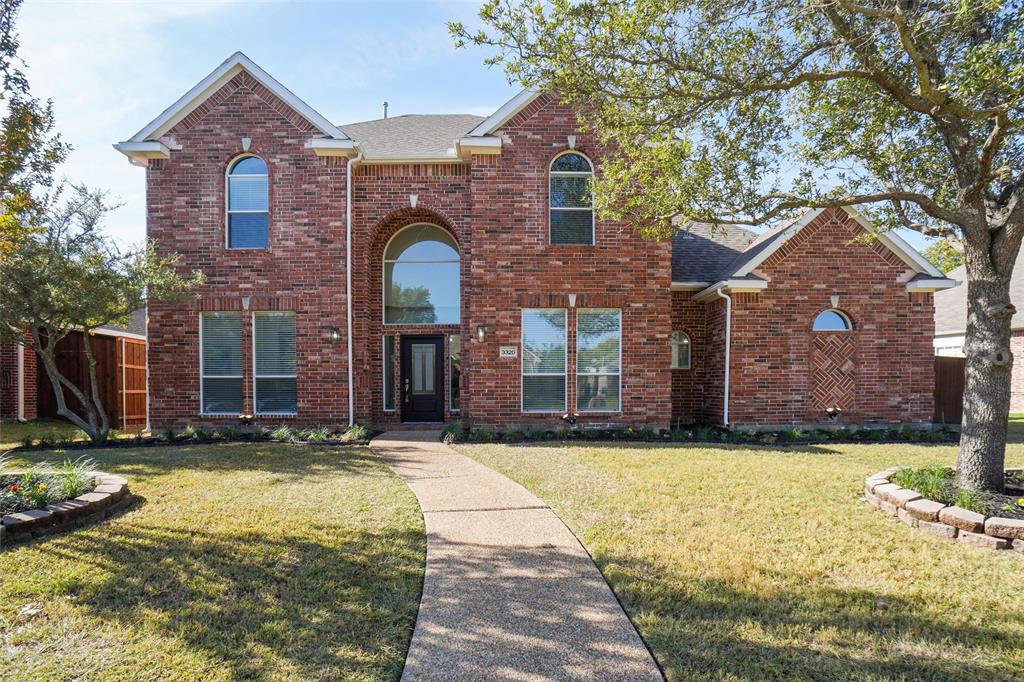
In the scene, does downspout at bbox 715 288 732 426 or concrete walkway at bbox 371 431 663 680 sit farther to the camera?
downspout at bbox 715 288 732 426

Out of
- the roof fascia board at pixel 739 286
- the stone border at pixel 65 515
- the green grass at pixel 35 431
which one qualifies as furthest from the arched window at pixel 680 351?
the green grass at pixel 35 431

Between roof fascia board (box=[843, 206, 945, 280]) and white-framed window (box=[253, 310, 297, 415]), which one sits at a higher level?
roof fascia board (box=[843, 206, 945, 280])

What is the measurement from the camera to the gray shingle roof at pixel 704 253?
13.2 m

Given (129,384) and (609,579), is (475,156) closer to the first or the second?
(609,579)

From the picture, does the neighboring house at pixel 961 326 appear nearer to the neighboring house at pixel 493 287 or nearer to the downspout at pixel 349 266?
the neighboring house at pixel 493 287

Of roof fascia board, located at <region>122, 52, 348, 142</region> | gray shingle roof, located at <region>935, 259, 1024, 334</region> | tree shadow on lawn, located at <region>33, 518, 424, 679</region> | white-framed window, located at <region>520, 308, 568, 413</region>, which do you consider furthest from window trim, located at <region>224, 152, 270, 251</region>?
gray shingle roof, located at <region>935, 259, 1024, 334</region>

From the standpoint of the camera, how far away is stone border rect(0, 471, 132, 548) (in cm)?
471

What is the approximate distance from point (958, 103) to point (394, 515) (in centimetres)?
706

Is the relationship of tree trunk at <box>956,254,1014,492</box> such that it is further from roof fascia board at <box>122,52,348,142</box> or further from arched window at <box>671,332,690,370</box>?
roof fascia board at <box>122,52,348,142</box>

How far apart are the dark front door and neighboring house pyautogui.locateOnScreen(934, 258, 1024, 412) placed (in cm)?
1620

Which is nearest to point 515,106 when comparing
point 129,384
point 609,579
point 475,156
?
point 475,156

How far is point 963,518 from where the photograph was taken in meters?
4.99

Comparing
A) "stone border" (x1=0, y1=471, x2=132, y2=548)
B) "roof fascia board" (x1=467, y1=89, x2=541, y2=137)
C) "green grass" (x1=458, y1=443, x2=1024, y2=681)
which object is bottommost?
"green grass" (x1=458, y1=443, x2=1024, y2=681)

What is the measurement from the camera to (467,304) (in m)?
12.0
